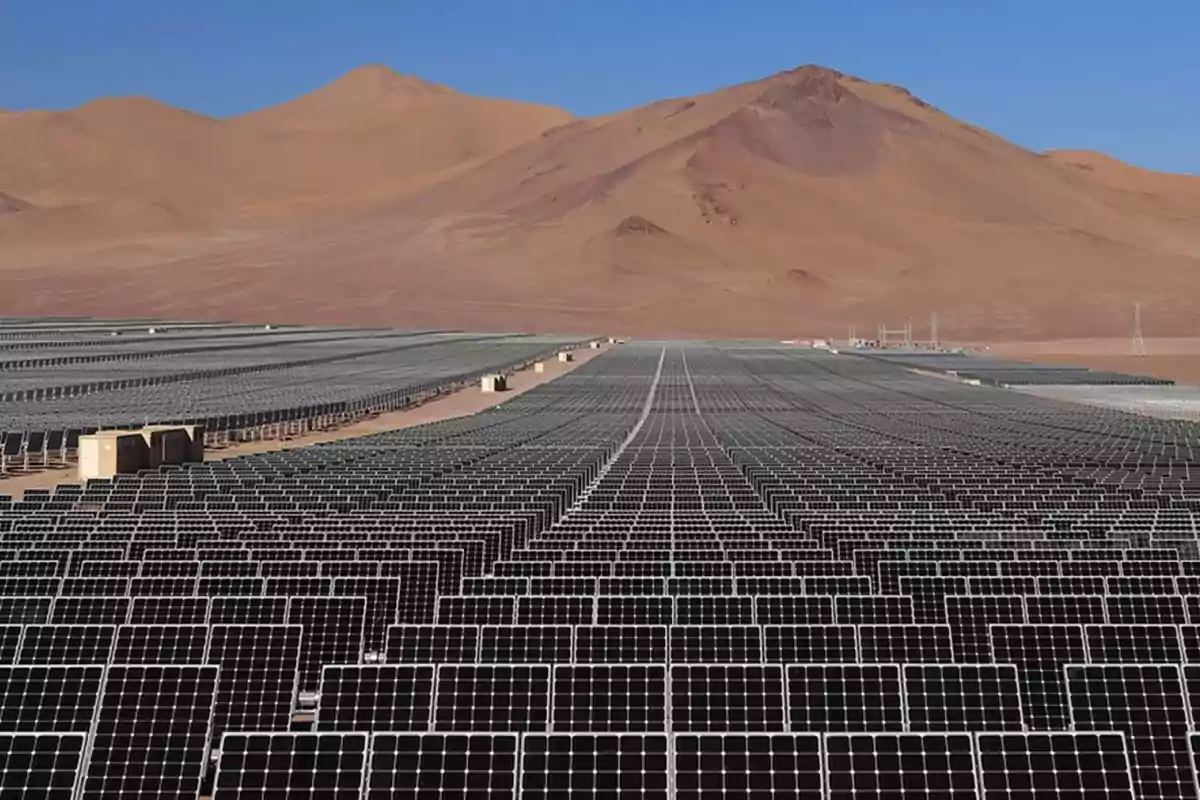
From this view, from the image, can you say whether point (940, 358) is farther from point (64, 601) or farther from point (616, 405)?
point (64, 601)

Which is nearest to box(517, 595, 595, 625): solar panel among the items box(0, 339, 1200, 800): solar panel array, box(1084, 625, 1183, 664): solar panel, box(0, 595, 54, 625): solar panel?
box(0, 339, 1200, 800): solar panel array

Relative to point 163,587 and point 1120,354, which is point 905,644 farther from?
point 1120,354

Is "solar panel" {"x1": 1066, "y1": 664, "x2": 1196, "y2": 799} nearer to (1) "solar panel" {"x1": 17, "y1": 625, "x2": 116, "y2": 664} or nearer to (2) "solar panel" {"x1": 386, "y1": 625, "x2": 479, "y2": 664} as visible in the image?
(2) "solar panel" {"x1": 386, "y1": 625, "x2": 479, "y2": 664}

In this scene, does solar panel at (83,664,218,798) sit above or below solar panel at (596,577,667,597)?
below

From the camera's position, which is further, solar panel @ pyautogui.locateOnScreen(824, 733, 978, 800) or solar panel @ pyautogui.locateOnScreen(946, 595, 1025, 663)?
solar panel @ pyautogui.locateOnScreen(946, 595, 1025, 663)

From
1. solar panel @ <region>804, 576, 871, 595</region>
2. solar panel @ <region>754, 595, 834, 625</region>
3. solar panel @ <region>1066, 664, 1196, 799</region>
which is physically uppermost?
solar panel @ <region>804, 576, 871, 595</region>

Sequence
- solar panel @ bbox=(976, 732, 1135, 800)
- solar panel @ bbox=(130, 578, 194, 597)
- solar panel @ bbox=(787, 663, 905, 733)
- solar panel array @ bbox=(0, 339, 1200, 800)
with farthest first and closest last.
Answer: solar panel @ bbox=(130, 578, 194, 597), solar panel @ bbox=(787, 663, 905, 733), solar panel array @ bbox=(0, 339, 1200, 800), solar panel @ bbox=(976, 732, 1135, 800)

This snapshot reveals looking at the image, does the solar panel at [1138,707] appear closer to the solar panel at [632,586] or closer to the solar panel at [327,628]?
the solar panel at [632,586]
